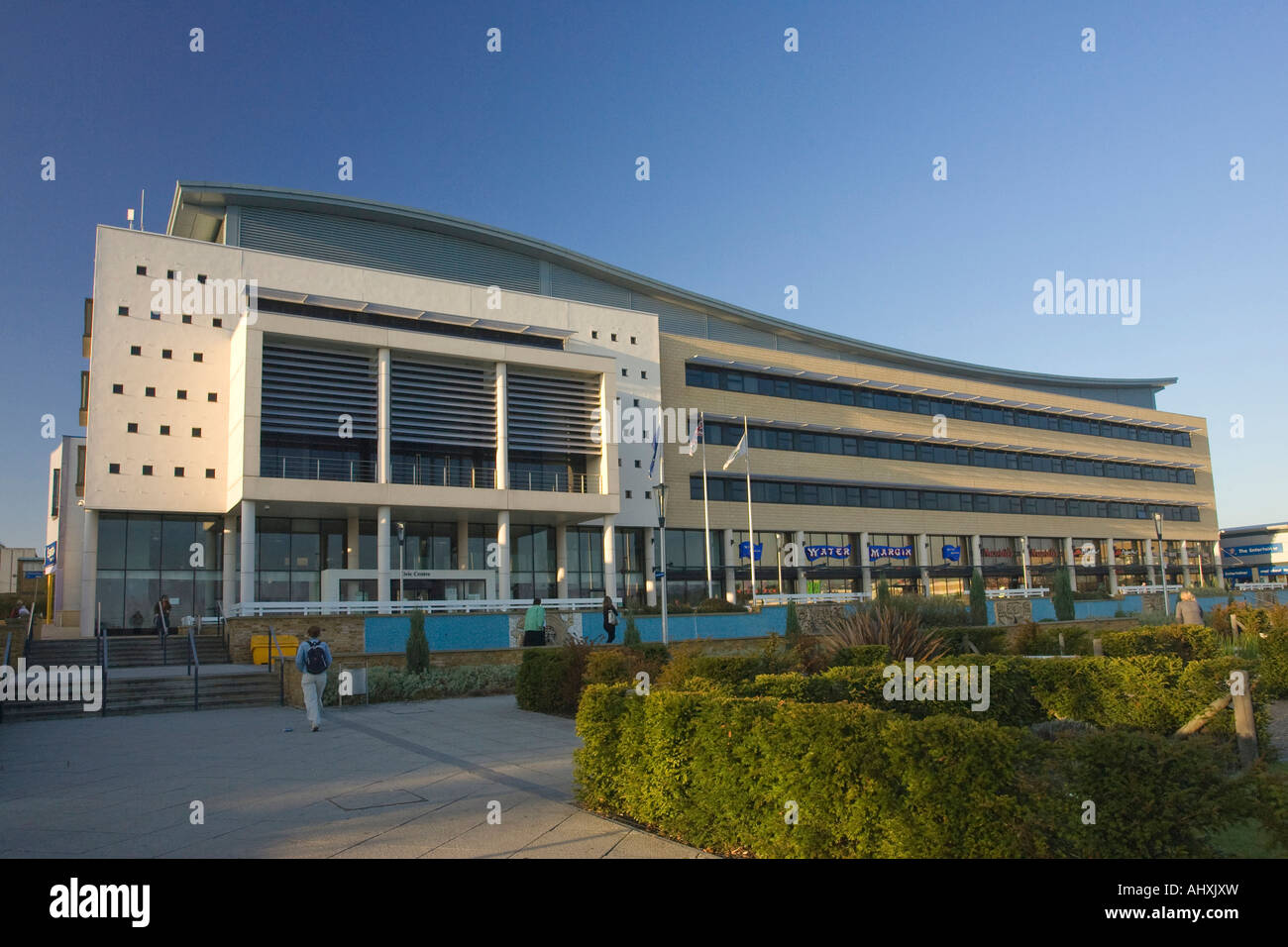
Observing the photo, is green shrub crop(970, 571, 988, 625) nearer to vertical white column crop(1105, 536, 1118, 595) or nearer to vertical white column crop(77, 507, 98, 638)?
vertical white column crop(77, 507, 98, 638)

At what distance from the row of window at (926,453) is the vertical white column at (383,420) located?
1879 centimetres

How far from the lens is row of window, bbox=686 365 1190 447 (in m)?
49.3

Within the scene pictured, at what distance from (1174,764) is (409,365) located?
33.7 meters

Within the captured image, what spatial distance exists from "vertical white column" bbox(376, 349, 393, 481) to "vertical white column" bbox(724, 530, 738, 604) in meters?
19.3

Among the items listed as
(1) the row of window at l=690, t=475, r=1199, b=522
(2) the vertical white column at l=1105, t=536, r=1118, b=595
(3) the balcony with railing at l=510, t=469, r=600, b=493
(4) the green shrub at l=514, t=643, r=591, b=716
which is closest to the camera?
(4) the green shrub at l=514, t=643, r=591, b=716

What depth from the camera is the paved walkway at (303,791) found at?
7.03m

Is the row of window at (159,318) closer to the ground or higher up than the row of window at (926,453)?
higher up

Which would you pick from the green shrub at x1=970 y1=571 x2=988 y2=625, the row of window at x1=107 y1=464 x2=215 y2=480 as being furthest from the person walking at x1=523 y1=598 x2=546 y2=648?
the row of window at x1=107 y1=464 x2=215 y2=480

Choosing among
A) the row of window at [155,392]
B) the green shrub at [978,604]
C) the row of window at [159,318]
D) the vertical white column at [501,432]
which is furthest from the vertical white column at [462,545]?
the green shrub at [978,604]

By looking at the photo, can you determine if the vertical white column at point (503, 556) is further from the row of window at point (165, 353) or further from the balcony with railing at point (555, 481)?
the row of window at point (165, 353)

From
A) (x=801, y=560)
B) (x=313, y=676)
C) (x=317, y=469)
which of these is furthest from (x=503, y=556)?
(x=313, y=676)

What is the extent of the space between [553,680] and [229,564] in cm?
2238

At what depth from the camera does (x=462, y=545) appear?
127ft
